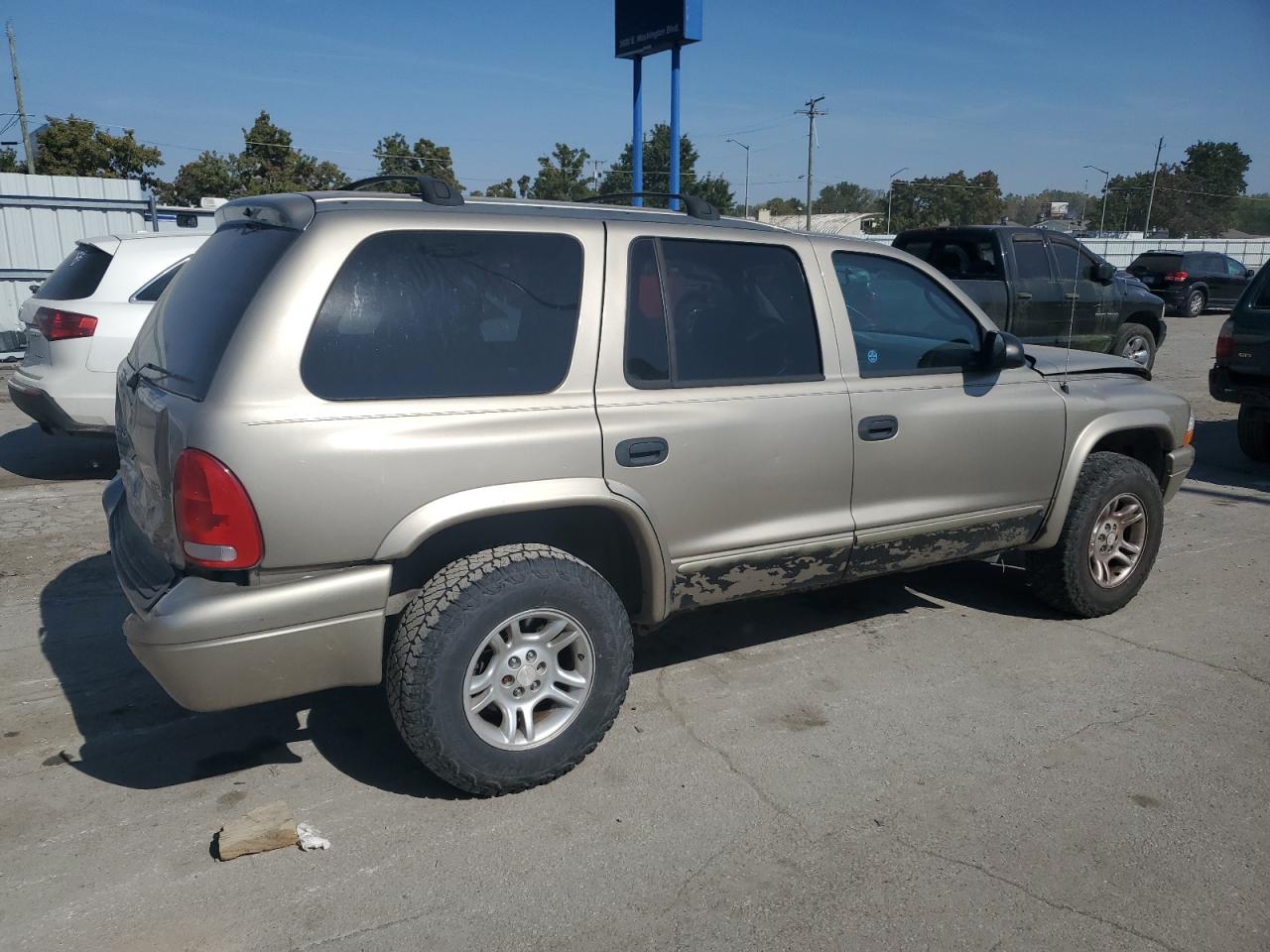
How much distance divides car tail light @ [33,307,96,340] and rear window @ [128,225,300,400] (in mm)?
4117

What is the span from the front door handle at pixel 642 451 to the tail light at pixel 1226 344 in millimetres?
6784

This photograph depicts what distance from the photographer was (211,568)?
2807 mm

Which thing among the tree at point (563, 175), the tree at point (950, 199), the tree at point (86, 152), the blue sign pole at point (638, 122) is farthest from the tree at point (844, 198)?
the blue sign pole at point (638, 122)

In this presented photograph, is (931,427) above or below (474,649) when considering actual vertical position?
above

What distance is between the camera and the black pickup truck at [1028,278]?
34.7ft

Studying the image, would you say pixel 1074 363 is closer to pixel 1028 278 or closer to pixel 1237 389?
pixel 1237 389

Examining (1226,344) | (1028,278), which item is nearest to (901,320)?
(1226,344)

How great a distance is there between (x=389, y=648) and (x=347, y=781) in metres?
0.59

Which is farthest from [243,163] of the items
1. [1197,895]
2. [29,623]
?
[1197,895]

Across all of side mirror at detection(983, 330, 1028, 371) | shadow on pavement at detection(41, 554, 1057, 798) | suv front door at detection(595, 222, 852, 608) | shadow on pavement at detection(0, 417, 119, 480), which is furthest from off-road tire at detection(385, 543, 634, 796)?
shadow on pavement at detection(0, 417, 119, 480)

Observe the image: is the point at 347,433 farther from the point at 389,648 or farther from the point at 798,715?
the point at 798,715

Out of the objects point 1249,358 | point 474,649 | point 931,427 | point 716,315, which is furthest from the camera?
point 1249,358

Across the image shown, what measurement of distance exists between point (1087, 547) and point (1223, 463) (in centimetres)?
513

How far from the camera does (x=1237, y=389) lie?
8.19 m
